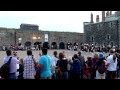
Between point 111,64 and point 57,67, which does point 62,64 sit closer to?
point 57,67

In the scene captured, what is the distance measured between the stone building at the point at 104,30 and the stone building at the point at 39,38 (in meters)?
2.57

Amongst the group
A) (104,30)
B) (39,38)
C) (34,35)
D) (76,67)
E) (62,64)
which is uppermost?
(104,30)

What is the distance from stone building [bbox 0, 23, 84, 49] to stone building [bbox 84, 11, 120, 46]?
2566mm

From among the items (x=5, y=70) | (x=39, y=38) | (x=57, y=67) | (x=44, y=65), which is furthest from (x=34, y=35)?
(x=5, y=70)

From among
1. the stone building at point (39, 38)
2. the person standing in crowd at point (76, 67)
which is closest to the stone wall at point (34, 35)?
the stone building at point (39, 38)

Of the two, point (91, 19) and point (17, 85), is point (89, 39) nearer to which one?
point (91, 19)

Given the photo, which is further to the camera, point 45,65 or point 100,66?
point 100,66

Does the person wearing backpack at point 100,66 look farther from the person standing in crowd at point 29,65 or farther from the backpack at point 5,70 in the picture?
the backpack at point 5,70

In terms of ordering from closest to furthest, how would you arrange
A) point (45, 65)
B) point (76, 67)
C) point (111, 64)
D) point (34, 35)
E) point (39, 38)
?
point (45, 65), point (76, 67), point (111, 64), point (34, 35), point (39, 38)

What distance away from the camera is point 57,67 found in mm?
8023

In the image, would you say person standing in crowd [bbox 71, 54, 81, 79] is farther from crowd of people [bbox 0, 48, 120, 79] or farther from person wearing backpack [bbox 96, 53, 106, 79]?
person wearing backpack [bbox 96, 53, 106, 79]

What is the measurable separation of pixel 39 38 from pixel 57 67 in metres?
49.0

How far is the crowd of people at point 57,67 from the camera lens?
6.67 metres
